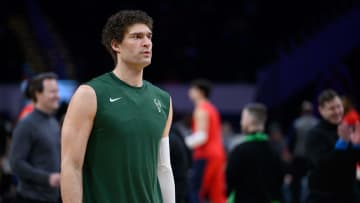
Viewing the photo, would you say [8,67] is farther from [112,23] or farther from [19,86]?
[112,23]

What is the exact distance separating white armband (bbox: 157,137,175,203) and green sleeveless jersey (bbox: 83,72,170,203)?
24cm

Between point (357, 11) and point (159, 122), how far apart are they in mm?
13752

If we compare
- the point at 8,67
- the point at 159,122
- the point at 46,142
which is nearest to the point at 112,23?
the point at 159,122

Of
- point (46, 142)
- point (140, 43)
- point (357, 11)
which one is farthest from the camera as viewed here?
point (357, 11)

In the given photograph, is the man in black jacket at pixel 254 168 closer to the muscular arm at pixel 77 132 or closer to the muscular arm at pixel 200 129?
the muscular arm at pixel 77 132

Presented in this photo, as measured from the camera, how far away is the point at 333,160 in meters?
6.85

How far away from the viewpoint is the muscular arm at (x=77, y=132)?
4148 millimetres

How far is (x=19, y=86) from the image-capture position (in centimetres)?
2011

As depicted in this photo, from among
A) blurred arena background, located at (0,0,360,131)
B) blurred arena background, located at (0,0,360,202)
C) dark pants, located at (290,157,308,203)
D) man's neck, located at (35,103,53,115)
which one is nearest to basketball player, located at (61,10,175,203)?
man's neck, located at (35,103,53,115)

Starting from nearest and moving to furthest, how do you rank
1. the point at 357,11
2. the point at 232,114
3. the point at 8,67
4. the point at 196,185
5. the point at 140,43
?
the point at 140,43
the point at 196,185
the point at 357,11
the point at 232,114
the point at 8,67

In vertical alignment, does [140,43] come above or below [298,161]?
above

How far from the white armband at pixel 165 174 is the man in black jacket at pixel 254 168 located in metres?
2.83

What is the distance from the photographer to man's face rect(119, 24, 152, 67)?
4.36m

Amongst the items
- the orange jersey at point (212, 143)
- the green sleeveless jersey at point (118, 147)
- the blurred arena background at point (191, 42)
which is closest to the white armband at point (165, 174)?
the green sleeveless jersey at point (118, 147)
